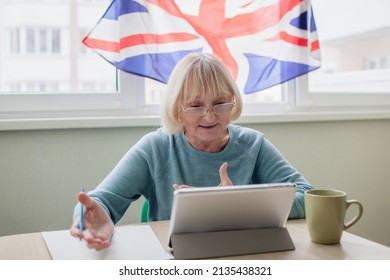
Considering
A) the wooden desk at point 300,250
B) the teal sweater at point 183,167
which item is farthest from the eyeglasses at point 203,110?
the wooden desk at point 300,250

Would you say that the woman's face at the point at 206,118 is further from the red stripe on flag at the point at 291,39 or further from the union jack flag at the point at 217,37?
the red stripe on flag at the point at 291,39

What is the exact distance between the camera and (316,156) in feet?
7.59

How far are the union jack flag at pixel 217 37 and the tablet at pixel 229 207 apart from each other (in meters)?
1.04

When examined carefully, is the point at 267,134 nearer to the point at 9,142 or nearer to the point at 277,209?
the point at 9,142

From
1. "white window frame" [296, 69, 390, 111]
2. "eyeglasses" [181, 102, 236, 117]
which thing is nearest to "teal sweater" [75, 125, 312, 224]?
"eyeglasses" [181, 102, 236, 117]

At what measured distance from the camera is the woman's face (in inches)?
56.7

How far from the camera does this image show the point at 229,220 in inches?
38.9

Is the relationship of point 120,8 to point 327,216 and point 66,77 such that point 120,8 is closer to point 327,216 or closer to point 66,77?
point 66,77

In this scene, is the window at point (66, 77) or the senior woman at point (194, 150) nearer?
the senior woman at point (194, 150)

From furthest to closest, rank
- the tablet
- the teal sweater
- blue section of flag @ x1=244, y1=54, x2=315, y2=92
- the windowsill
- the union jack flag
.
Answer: blue section of flag @ x1=244, y1=54, x2=315, y2=92 < the union jack flag < the windowsill < the teal sweater < the tablet

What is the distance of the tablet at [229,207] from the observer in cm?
93

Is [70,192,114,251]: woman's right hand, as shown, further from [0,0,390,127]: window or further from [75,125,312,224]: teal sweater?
[0,0,390,127]: window
